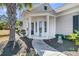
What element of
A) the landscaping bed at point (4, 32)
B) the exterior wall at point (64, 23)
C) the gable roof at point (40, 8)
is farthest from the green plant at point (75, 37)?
the landscaping bed at point (4, 32)

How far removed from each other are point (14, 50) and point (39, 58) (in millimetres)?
875

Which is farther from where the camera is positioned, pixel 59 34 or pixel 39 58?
pixel 59 34

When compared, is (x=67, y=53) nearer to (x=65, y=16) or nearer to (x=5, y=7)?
(x=65, y=16)

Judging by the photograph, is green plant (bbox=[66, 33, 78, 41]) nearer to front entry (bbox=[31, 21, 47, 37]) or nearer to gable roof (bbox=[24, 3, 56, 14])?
front entry (bbox=[31, 21, 47, 37])

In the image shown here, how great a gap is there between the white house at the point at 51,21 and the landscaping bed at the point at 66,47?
250 millimetres

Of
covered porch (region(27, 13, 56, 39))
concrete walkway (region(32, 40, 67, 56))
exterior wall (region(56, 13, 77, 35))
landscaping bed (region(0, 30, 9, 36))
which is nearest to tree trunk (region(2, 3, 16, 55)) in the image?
landscaping bed (region(0, 30, 9, 36))

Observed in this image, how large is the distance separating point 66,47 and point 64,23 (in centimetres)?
87

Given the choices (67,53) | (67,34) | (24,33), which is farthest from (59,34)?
(24,33)

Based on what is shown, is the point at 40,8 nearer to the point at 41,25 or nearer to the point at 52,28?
the point at 41,25

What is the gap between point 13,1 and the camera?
21.1 feet

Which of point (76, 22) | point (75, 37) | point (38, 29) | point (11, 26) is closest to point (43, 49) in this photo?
point (38, 29)

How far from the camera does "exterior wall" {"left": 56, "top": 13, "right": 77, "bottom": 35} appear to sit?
700 centimetres

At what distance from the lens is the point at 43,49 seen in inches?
266

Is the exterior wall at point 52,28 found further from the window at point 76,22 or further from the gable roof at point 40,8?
the window at point 76,22
